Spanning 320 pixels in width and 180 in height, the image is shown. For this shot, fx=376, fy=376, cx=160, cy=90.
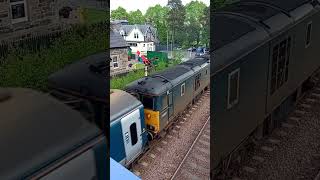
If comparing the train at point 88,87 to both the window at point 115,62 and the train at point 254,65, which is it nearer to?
the window at point 115,62

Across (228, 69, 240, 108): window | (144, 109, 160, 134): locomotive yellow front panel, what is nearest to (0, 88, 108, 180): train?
(144, 109, 160, 134): locomotive yellow front panel

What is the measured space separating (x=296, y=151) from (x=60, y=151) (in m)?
1.81

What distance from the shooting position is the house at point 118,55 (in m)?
0.99

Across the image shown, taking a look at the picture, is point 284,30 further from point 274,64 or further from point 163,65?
point 163,65

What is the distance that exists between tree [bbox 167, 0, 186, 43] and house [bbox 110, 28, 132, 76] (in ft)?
0.73

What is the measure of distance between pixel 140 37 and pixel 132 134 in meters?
0.29

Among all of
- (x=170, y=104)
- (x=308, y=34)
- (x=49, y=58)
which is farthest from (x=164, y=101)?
(x=308, y=34)

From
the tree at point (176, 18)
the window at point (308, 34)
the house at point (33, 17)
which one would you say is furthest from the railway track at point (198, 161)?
the window at point (308, 34)

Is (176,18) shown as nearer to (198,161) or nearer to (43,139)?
(198,161)

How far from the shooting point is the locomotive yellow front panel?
1189mm

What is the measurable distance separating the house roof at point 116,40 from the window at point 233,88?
625 millimetres

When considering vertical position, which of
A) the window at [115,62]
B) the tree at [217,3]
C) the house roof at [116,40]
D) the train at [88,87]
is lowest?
the train at [88,87]

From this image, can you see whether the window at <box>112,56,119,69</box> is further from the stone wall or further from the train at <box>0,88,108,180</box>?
the train at <box>0,88,108,180</box>

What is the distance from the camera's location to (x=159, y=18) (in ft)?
3.81
